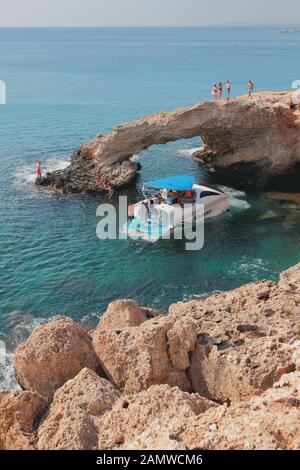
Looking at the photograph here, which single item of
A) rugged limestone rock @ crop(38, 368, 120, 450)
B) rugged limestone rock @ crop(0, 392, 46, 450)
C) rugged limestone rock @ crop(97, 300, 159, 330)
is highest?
rugged limestone rock @ crop(97, 300, 159, 330)

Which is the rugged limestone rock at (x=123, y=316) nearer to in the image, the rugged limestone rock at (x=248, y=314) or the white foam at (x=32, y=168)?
the rugged limestone rock at (x=248, y=314)

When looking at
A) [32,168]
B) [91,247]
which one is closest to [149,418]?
[91,247]

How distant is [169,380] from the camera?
13.1 metres

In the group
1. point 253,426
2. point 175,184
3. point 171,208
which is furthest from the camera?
point 175,184

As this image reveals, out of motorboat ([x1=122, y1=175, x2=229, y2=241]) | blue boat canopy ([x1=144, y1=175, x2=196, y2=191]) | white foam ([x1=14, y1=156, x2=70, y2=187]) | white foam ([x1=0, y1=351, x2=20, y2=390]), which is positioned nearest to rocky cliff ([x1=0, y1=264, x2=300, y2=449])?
white foam ([x1=0, y1=351, x2=20, y2=390])

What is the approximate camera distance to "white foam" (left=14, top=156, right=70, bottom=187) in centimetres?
4109

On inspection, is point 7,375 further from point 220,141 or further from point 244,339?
point 220,141

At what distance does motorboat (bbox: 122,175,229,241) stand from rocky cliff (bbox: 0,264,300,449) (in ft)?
42.8

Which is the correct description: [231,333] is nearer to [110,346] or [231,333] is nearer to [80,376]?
[110,346]

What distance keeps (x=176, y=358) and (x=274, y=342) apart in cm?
256

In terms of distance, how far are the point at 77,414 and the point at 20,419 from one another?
152 cm

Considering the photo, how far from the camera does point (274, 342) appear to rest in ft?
42.3

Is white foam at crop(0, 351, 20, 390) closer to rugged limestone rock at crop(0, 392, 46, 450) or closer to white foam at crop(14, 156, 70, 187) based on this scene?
rugged limestone rock at crop(0, 392, 46, 450)
